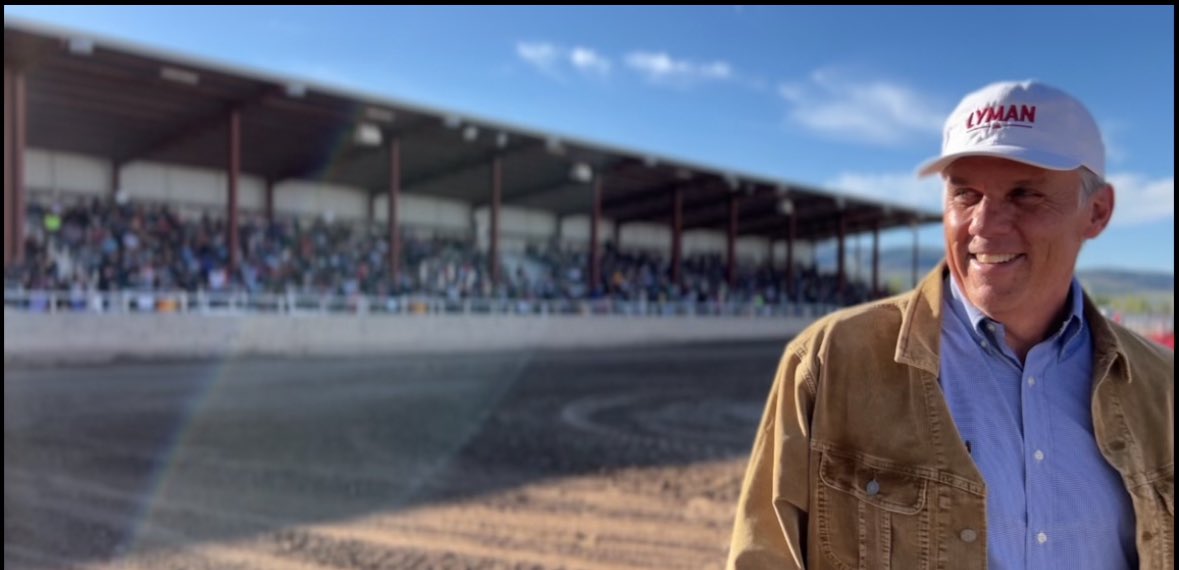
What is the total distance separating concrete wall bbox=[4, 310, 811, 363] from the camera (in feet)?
48.6

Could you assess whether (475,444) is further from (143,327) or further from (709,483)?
(143,327)

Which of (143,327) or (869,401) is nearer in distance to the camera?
(869,401)

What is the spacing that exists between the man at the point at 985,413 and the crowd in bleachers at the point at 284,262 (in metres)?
17.8

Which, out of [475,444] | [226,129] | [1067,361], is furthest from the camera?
[226,129]

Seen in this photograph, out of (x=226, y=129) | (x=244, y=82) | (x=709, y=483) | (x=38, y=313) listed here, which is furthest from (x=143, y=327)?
(x=709, y=483)

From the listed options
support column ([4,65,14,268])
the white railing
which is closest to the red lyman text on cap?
the white railing

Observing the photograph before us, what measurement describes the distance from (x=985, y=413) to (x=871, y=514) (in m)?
0.34

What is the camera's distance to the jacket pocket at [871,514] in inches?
71.1

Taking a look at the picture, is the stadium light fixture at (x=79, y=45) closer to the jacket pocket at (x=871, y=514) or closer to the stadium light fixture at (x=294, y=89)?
the stadium light fixture at (x=294, y=89)

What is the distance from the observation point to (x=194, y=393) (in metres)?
11.9

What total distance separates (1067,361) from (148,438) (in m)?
9.14

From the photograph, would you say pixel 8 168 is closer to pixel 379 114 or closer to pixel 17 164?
pixel 17 164

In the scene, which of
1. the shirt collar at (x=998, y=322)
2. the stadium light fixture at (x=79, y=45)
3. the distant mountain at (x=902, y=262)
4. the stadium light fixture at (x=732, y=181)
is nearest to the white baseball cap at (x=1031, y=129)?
the shirt collar at (x=998, y=322)

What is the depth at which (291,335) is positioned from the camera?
701 inches
